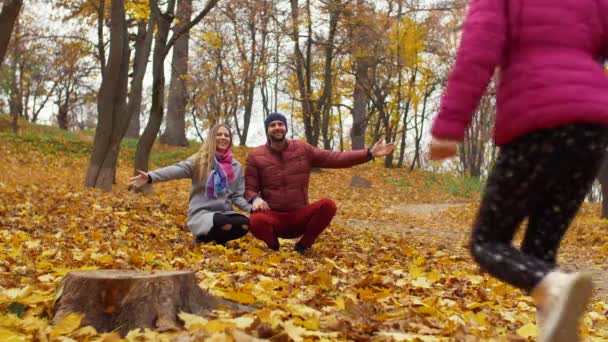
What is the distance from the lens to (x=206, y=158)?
6.29m

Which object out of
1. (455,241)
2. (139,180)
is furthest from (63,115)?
(139,180)

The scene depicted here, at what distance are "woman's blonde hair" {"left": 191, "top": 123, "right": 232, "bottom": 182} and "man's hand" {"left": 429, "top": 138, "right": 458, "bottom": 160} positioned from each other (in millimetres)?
4110

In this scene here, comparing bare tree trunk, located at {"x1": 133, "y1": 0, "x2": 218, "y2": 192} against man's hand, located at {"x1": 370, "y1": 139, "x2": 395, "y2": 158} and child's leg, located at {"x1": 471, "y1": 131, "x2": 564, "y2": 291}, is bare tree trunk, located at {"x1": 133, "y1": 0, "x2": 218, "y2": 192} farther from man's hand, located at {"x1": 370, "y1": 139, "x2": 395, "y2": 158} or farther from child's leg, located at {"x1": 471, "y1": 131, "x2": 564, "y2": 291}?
child's leg, located at {"x1": 471, "y1": 131, "x2": 564, "y2": 291}

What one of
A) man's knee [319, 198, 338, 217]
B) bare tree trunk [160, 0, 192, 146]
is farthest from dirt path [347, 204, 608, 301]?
bare tree trunk [160, 0, 192, 146]

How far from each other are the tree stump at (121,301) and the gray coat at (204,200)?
3.15 meters

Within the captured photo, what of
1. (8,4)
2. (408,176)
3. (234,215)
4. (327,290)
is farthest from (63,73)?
(327,290)

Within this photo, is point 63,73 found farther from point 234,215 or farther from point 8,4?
point 234,215

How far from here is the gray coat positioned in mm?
6145

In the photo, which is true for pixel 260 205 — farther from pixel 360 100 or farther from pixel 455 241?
pixel 360 100

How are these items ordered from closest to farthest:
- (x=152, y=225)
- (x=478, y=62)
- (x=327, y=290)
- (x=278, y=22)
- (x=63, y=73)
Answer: (x=478, y=62) → (x=327, y=290) → (x=152, y=225) → (x=278, y=22) → (x=63, y=73)

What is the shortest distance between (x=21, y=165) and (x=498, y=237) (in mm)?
18250

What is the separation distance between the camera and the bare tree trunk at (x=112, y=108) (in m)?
11.0

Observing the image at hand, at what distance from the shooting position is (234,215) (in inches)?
245

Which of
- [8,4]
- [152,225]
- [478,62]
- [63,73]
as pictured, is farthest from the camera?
[63,73]
